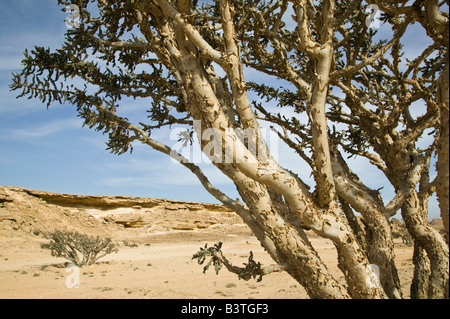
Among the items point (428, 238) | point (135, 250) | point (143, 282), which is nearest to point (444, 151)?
point (428, 238)

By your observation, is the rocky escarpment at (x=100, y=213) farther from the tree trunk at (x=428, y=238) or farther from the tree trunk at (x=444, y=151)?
the tree trunk at (x=444, y=151)

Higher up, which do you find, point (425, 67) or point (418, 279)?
point (425, 67)

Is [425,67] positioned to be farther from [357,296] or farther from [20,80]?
[20,80]

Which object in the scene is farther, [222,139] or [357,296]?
[357,296]

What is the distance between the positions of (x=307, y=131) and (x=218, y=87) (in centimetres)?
199

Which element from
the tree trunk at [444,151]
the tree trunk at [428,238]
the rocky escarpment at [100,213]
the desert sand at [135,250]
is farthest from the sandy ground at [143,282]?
the rocky escarpment at [100,213]

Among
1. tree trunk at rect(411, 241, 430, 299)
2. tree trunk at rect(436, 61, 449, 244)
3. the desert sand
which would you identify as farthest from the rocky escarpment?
tree trunk at rect(436, 61, 449, 244)

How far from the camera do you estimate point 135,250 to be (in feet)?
72.4

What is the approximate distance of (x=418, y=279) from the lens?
5047 millimetres

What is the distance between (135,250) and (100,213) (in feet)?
38.5

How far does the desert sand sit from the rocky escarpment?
8cm

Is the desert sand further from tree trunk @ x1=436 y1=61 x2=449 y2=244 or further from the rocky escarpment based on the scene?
tree trunk @ x1=436 y1=61 x2=449 y2=244

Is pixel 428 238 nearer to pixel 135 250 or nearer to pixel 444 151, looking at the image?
pixel 444 151
